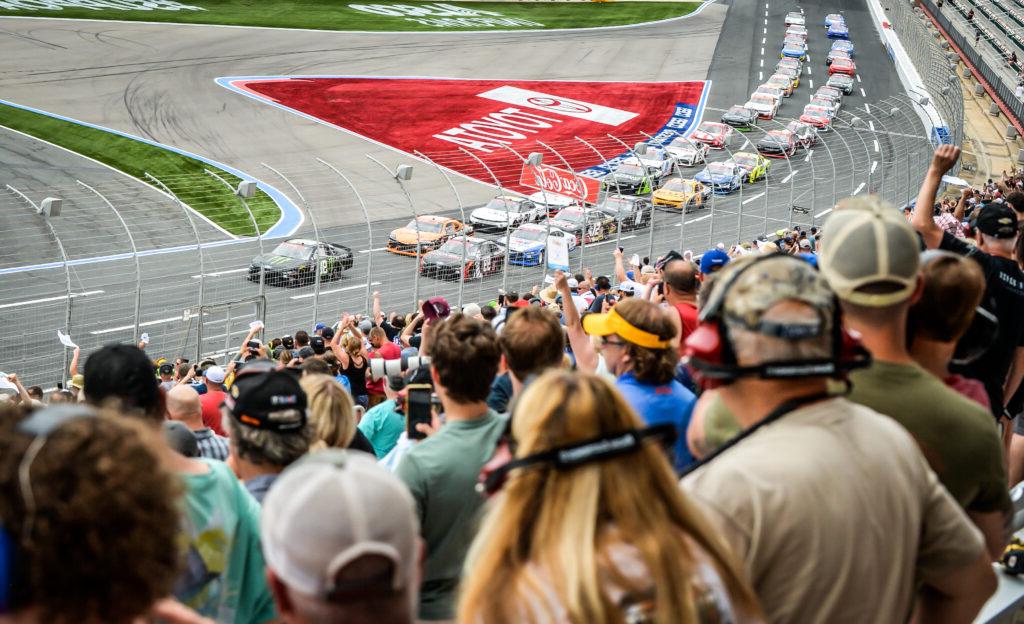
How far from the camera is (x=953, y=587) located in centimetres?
290

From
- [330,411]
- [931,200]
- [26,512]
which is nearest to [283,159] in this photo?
[330,411]

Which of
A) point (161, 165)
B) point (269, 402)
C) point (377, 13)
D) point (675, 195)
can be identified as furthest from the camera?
point (377, 13)

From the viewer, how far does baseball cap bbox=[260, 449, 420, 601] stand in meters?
2.07

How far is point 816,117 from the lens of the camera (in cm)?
3734

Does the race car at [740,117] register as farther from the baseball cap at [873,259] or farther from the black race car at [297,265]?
the baseball cap at [873,259]

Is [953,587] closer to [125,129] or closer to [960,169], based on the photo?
[125,129]

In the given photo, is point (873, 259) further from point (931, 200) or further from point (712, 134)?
point (712, 134)

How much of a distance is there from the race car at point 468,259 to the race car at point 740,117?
755 inches

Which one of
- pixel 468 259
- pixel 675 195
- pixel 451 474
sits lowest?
pixel 675 195

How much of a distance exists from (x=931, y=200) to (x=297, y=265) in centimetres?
1566

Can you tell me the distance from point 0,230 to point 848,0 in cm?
5330

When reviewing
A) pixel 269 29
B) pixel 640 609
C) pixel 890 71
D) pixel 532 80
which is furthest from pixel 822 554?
pixel 890 71

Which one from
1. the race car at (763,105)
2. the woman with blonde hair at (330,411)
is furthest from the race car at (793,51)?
the woman with blonde hair at (330,411)

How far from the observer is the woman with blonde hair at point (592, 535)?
2062mm
